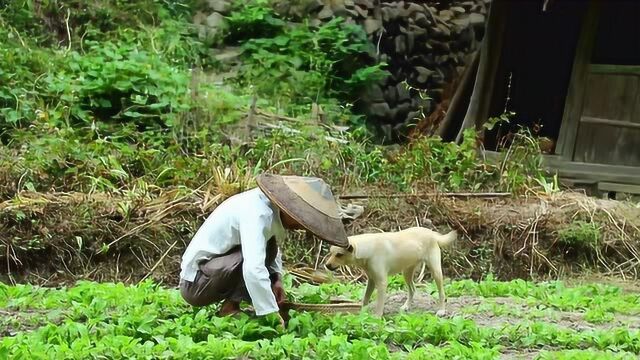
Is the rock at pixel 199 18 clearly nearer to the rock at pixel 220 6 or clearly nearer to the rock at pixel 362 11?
the rock at pixel 220 6

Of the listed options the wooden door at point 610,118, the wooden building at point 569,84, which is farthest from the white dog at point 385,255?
the wooden door at point 610,118

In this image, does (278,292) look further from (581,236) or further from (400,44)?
(400,44)

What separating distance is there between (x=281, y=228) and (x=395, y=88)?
9.33 metres

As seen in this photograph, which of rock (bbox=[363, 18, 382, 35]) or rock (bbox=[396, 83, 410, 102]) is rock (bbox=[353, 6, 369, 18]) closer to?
rock (bbox=[363, 18, 382, 35])

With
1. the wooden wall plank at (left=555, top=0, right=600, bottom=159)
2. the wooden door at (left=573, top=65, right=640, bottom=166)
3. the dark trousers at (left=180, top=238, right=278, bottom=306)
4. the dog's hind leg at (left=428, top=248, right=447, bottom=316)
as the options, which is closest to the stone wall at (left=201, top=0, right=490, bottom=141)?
the wooden wall plank at (left=555, top=0, right=600, bottom=159)

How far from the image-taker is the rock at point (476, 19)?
16.7 meters

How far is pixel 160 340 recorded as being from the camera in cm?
508

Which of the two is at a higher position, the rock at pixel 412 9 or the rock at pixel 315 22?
the rock at pixel 412 9

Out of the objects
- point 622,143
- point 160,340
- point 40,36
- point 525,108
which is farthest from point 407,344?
point 525,108

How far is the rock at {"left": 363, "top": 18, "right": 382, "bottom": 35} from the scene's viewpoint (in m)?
14.5

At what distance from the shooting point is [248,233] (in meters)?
5.34

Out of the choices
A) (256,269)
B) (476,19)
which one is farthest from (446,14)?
(256,269)

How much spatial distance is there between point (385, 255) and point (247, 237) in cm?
105

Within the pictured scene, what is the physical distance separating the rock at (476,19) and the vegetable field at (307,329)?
33.7 ft
